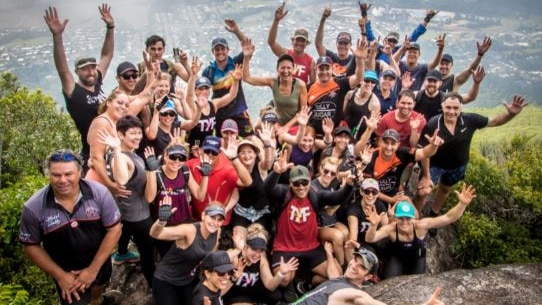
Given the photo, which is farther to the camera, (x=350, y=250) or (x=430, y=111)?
(x=430, y=111)

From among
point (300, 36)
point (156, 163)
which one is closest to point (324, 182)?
point (156, 163)

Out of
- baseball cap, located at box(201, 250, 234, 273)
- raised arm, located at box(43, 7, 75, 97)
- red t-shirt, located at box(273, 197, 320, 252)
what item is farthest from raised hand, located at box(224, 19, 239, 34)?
baseball cap, located at box(201, 250, 234, 273)

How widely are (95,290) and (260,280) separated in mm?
2979

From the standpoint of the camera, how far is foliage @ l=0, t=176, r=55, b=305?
923 centimetres

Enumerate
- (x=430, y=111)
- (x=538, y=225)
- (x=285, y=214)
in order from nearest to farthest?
(x=285, y=214), (x=430, y=111), (x=538, y=225)

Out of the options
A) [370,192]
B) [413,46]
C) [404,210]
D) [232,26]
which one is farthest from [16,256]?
[413,46]

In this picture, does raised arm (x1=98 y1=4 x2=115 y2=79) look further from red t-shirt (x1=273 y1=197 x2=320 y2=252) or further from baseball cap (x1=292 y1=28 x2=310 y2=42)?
red t-shirt (x1=273 y1=197 x2=320 y2=252)

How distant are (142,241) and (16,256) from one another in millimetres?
4320

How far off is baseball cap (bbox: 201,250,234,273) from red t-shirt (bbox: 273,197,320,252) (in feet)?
7.75

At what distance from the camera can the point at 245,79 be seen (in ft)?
36.2

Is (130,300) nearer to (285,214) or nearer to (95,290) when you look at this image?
(95,290)

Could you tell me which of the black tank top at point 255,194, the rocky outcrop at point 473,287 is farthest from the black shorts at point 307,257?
the rocky outcrop at point 473,287

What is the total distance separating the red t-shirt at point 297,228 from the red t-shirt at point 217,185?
1189 millimetres

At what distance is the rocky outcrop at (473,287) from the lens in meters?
7.08
